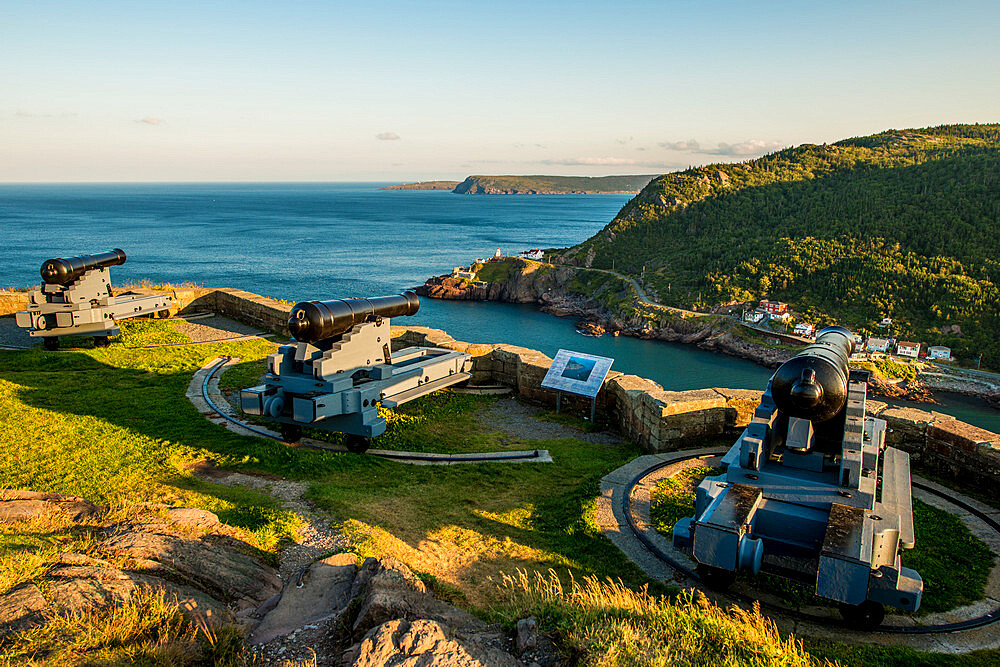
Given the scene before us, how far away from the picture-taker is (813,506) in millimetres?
4598

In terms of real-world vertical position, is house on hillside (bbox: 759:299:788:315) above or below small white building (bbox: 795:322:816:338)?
above

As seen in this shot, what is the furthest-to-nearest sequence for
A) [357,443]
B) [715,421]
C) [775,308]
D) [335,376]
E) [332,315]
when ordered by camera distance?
[775,308]
[715,421]
[357,443]
[335,376]
[332,315]

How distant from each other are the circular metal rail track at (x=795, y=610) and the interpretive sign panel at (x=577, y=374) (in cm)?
177

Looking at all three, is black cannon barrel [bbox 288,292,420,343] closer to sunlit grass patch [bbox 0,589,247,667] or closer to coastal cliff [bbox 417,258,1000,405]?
sunlit grass patch [bbox 0,589,247,667]

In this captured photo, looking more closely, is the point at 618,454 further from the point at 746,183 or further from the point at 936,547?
the point at 746,183

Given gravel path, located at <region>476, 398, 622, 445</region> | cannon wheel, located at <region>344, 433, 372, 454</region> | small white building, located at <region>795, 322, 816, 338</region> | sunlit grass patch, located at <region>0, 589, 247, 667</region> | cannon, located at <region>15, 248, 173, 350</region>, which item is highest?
cannon, located at <region>15, 248, 173, 350</region>

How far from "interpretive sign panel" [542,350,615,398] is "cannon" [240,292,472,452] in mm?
2083

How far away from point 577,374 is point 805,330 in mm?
50033

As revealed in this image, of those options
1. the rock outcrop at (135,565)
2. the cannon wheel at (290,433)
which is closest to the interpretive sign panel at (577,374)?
the cannon wheel at (290,433)

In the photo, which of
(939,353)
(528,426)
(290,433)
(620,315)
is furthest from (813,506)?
(620,315)

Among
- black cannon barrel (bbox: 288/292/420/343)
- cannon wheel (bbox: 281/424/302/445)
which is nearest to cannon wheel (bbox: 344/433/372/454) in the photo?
cannon wheel (bbox: 281/424/302/445)

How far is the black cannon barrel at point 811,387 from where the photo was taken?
15.3 feet

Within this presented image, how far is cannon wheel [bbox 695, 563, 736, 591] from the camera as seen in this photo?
448 cm

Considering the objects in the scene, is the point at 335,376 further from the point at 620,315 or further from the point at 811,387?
the point at 620,315
